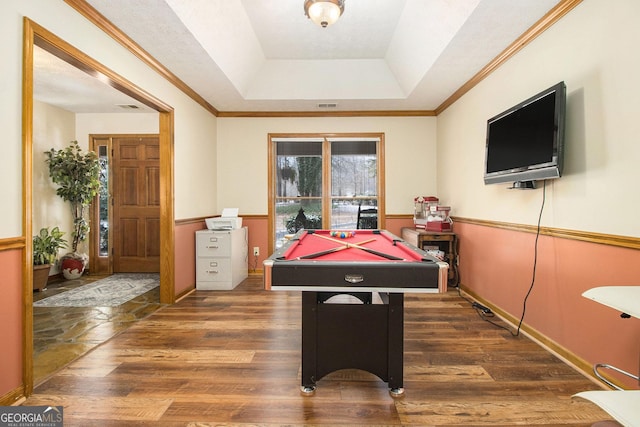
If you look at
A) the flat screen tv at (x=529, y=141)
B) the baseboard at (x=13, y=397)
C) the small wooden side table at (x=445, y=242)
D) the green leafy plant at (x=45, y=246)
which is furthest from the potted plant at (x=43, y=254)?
the flat screen tv at (x=529, y=141)

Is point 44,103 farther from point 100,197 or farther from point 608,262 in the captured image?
point 608,262

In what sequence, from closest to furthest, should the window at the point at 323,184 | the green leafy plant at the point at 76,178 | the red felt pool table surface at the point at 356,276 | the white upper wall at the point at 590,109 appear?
the red felt pool table surface at the point at 356,276 → the white upper wall at the point at 590,109 → the green leafy plant at the point at 76,178 → the window at the point at 323,184

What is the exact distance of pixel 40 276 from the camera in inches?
161

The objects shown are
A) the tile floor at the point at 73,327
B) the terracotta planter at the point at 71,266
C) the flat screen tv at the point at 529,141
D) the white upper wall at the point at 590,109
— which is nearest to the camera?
the white upper wall at the point at 590,109

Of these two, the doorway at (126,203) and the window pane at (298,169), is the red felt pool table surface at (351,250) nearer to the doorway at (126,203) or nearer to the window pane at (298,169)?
the window pane at (298,169)

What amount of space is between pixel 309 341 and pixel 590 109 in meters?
2.37

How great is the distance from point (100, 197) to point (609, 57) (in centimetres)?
630

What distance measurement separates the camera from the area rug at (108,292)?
3.66 meters

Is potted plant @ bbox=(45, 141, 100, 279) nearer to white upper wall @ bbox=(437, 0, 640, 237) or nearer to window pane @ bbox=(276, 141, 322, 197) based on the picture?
window pane @ bbox=(276, 141, 322, 197)

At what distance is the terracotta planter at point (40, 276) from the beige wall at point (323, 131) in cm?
237

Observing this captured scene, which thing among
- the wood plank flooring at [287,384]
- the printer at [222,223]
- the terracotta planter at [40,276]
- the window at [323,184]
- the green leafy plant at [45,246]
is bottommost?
the wood plank flooring at [287,384]

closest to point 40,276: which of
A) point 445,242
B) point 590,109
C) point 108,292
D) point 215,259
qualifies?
point 108,292

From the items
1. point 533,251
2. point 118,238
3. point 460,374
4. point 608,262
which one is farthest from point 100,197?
point 608,262

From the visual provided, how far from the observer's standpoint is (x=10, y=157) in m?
1.78
